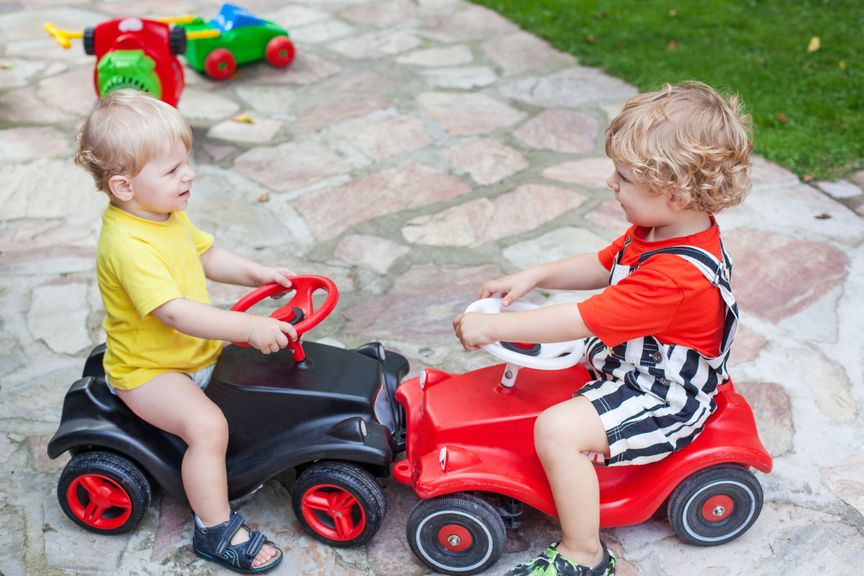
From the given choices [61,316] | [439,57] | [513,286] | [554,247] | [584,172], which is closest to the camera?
[513,286]

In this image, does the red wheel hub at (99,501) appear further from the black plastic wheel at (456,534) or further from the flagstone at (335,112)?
the flagstone at (335,112)

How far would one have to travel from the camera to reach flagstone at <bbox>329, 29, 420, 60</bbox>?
15.3ft

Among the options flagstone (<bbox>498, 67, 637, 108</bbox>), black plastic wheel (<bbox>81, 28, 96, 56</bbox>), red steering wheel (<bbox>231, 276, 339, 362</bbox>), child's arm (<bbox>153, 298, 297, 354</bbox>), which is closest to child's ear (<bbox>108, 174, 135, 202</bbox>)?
child's arm (<bbox>153, 298, 297, 354</bbox>)

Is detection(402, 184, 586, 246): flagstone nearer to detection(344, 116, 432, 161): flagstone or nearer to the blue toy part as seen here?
detection(344, 116, 432, 161): flagstone

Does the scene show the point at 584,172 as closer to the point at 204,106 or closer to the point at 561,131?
the point at 561,131

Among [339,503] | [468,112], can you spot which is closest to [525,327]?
[339,503]

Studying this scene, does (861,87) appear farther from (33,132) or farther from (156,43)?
(33,132)

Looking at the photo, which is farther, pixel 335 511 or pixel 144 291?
pixel 335 511

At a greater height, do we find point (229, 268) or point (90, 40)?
point (229, 268)

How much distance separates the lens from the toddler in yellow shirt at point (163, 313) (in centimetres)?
187

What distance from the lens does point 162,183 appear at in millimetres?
1906

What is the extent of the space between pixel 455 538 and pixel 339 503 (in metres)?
0.27

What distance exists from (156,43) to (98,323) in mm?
1454

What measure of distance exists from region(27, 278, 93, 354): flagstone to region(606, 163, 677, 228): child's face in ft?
5.48
